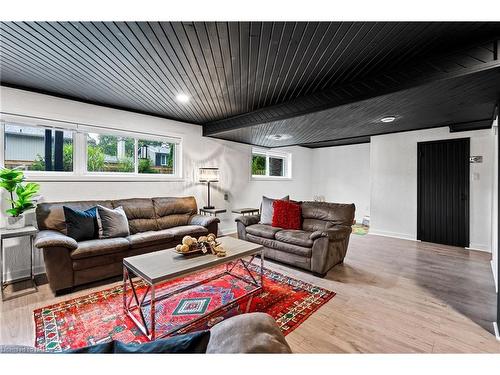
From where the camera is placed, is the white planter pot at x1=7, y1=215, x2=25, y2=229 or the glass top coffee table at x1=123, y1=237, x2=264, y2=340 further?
the white planter pot at x1=7, y1=215, x2=25, y2=229

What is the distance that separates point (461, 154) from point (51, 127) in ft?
22.7

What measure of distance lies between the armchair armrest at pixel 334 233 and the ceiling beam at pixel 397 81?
160cm

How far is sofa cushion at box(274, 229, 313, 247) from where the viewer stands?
10.1 ft

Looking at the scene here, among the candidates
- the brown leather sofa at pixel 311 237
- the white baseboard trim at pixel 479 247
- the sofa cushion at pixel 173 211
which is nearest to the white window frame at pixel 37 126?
the sofa cushion at pixel 173 211

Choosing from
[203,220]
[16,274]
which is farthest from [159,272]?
[16,274]

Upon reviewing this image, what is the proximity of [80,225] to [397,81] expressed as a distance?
12.8ft

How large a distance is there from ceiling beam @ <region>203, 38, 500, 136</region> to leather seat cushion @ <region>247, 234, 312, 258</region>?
6.05ft

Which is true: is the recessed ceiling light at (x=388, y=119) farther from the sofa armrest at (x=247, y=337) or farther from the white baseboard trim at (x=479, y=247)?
the sofa armrest at (x=247, y=337)

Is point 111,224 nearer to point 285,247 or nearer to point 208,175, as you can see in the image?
point 208,175

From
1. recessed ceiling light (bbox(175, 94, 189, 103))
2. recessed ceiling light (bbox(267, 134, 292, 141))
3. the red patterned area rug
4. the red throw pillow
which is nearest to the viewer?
the red patterned area rug

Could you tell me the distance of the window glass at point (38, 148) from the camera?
2.94 metres

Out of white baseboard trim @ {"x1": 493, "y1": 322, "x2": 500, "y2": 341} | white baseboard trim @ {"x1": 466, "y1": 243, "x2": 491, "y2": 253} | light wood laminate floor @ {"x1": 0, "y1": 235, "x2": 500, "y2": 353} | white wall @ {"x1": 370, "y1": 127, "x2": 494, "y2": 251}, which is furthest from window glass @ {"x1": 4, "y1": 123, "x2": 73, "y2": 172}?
white baseboard trim @ {"x1": 466, "y1": 243, "x2": 491, "y2": 253}

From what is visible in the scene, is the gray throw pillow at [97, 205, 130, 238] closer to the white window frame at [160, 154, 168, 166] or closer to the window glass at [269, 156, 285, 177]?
the white window frame at [160, 154, 168, 166]
